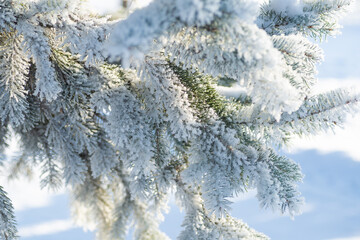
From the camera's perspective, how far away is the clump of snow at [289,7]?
805 millimetres

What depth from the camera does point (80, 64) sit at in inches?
34.0

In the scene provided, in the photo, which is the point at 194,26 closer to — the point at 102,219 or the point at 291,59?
the point at 291,59

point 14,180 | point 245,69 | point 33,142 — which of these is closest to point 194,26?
point 245,69

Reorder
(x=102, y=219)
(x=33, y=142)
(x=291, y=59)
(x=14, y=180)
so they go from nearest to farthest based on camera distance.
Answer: (x=291, y=59)
(x=33, y=142)
(x=102, y=219)
(x=14, y=180)

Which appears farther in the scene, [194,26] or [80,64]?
[80,64]

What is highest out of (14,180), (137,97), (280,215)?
(14,180)

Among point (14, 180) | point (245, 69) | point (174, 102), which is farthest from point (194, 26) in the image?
point (14, 180)

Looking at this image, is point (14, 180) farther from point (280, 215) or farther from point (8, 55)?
point (280, 215)

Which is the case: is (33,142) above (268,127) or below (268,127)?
above

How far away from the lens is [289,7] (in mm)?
813

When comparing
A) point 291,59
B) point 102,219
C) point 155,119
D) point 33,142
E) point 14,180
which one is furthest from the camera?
point 14,180

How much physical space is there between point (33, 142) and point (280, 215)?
91 cm

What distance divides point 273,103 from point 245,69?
70 mm

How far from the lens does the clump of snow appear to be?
2.64ft
